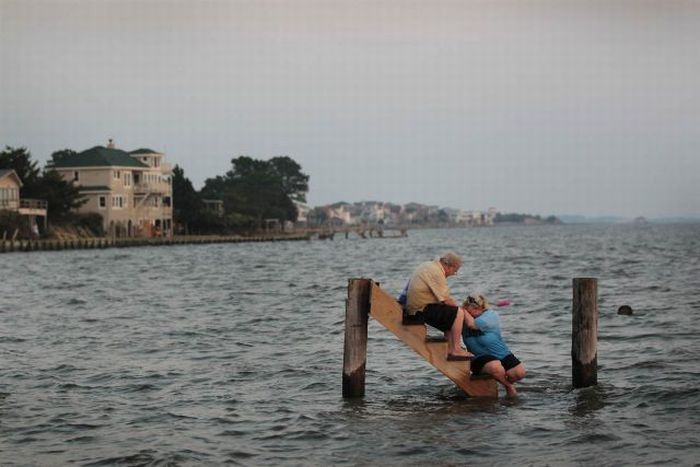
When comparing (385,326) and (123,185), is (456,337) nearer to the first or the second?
(385,326)

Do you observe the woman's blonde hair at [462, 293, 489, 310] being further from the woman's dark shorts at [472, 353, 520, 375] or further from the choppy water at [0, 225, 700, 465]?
the choppy water at [0, 225, 700, 465]

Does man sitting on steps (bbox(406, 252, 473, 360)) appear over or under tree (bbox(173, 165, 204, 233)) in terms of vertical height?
under

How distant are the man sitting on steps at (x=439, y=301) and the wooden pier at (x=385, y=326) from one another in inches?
7.2

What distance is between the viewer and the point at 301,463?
11.9 m

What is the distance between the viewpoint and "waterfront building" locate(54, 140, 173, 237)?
11656 cm

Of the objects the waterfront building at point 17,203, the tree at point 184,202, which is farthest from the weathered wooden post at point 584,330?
the tree at point 184,202

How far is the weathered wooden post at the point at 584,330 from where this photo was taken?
51.0 feet

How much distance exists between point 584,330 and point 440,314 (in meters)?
2.52

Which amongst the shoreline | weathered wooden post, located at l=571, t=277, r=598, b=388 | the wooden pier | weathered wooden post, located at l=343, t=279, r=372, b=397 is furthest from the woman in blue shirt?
the shoreline

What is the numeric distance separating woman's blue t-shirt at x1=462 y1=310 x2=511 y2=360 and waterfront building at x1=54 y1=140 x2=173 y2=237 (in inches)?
4090

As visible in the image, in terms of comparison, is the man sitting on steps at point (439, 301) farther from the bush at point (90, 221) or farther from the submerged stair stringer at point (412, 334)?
the bush at point (90, 221)

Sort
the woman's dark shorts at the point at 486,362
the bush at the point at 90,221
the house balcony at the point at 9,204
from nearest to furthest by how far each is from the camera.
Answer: the woman's dark shorts at the point at 486,362 < the house balcony at the point at 9,204 < the bush at the point at 90,221

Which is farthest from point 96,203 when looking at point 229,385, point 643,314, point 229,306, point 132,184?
point 229,385

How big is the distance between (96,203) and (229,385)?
339 feet
